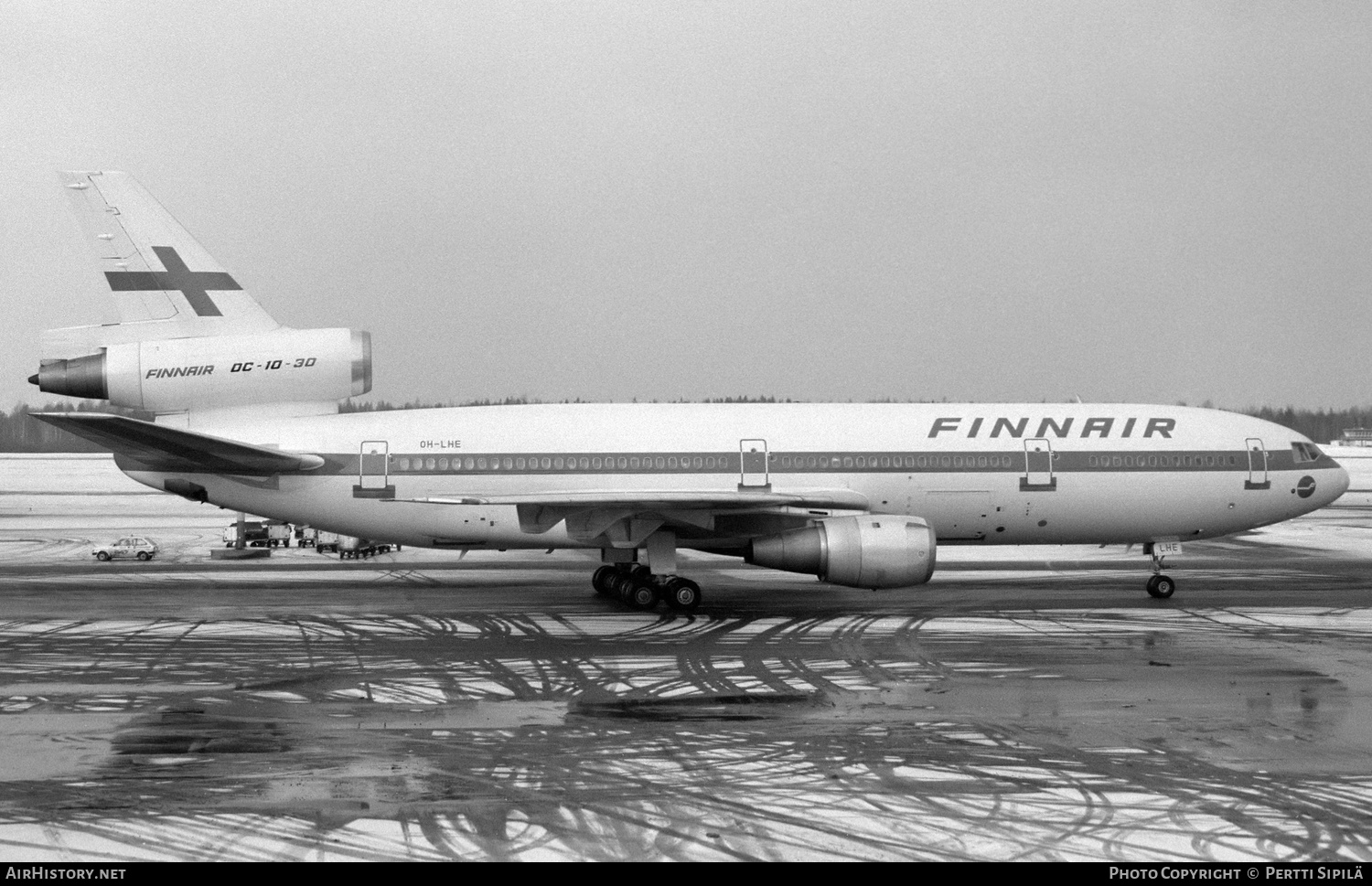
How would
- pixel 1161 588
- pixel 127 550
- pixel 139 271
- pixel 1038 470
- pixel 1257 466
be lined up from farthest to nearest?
1. pixel 127 550
2. pixel 1257 466
3. pixel 1038 470
4. pixel 1161 588
5. pixel 139 271

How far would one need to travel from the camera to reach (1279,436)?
977 inches

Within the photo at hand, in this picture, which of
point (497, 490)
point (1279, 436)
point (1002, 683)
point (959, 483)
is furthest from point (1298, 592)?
point (497, 490)

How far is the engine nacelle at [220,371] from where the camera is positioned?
21.9 meters

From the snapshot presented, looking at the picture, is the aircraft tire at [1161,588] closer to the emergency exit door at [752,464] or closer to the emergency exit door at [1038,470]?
the emergency exit door at [1038,470]

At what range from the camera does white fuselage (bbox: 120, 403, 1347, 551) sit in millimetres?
22281

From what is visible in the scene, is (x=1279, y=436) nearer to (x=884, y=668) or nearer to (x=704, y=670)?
(x=884, y=668)

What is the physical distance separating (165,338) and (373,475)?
468cm

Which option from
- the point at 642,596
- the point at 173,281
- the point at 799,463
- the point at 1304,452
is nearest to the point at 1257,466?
the point at 1304,452

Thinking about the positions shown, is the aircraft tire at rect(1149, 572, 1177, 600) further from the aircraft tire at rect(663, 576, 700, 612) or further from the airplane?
the aircraft tire at rect(663, 576, 700, 612)

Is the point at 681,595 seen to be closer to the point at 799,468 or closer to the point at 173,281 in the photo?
the point at 799,468

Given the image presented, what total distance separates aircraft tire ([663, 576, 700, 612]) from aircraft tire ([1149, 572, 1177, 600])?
8899 millimetres

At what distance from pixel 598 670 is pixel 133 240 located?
13248 millimetres

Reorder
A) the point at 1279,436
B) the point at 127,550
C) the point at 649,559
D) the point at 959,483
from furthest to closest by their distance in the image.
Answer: the point at 127,550 < the point at 1279,436 < the point at 959,483 < the point at 649,559

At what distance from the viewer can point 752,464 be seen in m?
22.7
